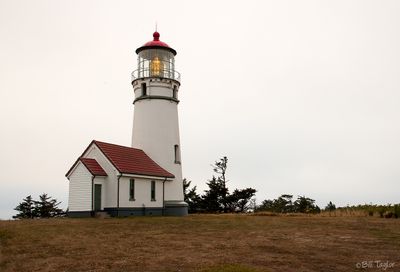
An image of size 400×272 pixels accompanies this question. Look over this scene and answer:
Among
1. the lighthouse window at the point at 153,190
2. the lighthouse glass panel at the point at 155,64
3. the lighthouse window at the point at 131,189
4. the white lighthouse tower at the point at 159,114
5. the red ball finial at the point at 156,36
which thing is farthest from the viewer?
the red ball finial at the point at 156,36

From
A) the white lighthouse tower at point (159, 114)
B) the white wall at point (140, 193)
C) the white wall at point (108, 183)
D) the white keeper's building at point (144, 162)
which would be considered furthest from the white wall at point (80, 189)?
the white lighthouse tower at point (159, 114)

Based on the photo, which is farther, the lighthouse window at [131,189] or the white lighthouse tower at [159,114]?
the white lighthouse tower at [159,114]

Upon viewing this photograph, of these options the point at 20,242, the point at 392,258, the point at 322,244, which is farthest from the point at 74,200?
the point at 392,258

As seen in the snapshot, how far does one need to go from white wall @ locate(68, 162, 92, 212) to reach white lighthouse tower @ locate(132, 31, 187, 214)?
19.5 feet

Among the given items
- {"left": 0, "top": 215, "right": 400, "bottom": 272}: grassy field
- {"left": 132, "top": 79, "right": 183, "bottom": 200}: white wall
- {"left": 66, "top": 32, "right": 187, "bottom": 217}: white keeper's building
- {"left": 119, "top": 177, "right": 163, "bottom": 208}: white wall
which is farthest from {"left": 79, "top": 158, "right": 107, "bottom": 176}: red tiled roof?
{"left": 0, "top": 215, "right": 400, "bottom": 272}: grassy field

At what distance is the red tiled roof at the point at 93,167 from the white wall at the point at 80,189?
209 mm

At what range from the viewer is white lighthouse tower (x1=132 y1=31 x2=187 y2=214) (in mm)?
28156

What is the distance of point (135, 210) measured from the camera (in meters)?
24.5

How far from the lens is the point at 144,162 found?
26656 mm

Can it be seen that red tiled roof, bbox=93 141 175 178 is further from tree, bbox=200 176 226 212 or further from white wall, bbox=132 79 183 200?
tree, bbox=200 176 226 212

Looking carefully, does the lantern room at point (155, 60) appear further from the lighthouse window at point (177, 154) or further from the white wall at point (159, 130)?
the lighthouse window at point (177, 154)

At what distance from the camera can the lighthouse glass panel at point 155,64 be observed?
2880cm

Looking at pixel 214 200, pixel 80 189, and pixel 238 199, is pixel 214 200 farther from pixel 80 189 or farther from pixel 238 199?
pixel 80 189

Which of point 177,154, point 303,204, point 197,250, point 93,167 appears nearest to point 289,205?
point 303,204
